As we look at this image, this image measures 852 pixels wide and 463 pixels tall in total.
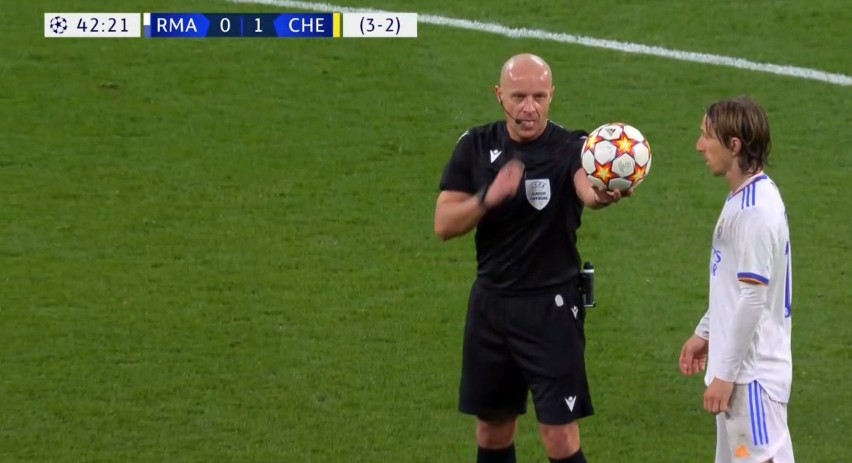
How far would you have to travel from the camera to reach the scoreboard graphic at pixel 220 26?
41.6ft

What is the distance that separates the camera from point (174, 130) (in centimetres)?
1127

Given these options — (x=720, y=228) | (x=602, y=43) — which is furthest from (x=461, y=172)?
(x=602, y=43)

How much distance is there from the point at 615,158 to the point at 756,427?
110 cm

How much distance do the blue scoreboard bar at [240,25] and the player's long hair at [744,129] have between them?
7.83 m

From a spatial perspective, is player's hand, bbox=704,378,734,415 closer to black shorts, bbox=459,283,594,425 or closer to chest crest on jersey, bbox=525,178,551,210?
black shorts, bbox=459,283,594,425

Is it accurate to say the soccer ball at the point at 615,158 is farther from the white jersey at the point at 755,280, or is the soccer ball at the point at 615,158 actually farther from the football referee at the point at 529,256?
the white jersey at the point at 755,280

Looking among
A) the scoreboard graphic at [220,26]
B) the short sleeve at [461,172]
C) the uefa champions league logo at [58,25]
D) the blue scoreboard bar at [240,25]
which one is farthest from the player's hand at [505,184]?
the uefa champions league logo at [58,25]

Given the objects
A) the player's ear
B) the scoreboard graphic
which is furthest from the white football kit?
the scoreboard graphic

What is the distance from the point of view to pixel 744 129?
518 cm

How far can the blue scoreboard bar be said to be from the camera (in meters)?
12.7

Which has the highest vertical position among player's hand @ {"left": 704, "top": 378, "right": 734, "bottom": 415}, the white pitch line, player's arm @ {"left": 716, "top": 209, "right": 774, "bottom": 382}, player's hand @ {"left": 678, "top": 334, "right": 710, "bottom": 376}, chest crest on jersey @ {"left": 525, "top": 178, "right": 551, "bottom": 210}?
the white pitch line

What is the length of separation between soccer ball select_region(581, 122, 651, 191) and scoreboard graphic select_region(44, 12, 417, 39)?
7.24m

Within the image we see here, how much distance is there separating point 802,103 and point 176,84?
16.4ft

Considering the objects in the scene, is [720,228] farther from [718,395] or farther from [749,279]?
[718,395]
